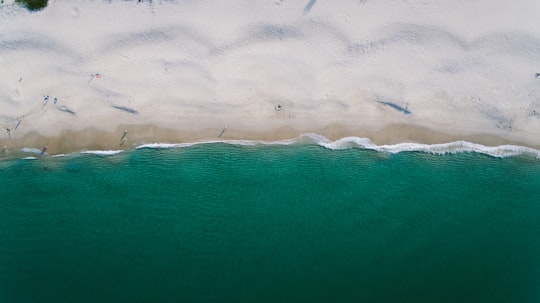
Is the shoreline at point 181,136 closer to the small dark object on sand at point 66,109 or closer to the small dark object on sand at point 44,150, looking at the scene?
the small dark object on sand at point 44,150

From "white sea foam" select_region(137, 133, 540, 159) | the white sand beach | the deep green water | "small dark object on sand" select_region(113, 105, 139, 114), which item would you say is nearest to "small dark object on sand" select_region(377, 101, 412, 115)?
the white sand beach

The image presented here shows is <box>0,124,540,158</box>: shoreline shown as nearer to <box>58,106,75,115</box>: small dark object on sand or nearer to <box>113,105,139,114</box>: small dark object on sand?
<box>113,105,139,114</box>: small dark object on sand

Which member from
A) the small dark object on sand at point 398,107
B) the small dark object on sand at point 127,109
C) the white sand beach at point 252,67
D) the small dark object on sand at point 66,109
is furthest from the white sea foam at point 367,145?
the small dark object on sand at point 66,109

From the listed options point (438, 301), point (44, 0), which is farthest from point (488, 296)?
point (44, 0)

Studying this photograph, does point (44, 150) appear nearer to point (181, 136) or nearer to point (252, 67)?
point (181, 136)

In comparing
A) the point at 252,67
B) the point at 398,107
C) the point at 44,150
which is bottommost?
the point at 44,150

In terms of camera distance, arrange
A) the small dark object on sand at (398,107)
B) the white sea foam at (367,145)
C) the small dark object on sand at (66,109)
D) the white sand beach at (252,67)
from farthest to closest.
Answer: the white sea foam at (367,145) → the small dark object on sand at (398,107) → the small dark object on sand at (66,109) → the white sand beach at (252,67)

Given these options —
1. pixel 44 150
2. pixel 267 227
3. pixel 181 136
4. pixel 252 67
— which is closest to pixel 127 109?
pixel 181 136
